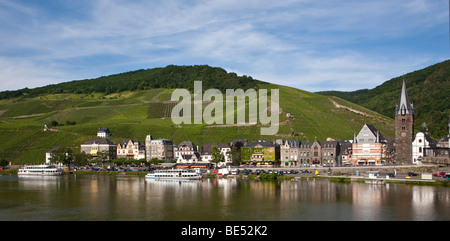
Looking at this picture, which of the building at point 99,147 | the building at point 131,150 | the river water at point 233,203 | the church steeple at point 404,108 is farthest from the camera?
the building at point 99,147

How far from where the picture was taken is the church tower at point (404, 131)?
298 ft

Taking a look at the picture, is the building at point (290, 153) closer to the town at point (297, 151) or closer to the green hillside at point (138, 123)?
the town at point (297, 151)

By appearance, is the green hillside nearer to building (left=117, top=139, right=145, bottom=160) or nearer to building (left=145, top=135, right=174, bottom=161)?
building (left=117, top=139, right=145, bottom=160)

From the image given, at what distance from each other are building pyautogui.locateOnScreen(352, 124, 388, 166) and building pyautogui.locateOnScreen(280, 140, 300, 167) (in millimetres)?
12923

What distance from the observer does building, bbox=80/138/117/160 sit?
116750 mm

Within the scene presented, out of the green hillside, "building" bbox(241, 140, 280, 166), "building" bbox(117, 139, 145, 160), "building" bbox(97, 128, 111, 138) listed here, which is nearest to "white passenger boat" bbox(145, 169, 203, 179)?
"building" bbox(241, 140, 280, 166)

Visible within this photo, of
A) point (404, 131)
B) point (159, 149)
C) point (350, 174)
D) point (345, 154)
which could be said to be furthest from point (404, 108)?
point (159, 149)

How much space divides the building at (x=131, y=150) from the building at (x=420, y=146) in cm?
6664

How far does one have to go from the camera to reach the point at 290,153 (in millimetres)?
101688

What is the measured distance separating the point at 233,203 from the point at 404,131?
59.2m

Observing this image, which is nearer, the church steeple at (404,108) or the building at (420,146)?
the building at (420,146)

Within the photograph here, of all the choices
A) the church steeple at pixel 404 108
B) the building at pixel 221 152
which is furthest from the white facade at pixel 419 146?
the building at pixel 221 152
